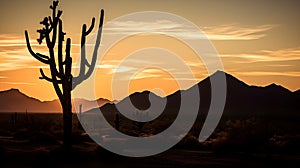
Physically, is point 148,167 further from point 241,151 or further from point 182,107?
point 182,107

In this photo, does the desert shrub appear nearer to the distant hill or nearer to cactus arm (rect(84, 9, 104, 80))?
cactus arm (rect(84, 9, 104, 80))

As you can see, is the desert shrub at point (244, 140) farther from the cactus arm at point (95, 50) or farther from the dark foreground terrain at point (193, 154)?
the cactus arm at point (95, 50)

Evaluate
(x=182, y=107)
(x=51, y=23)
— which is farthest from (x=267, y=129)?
(x=182, y=107)

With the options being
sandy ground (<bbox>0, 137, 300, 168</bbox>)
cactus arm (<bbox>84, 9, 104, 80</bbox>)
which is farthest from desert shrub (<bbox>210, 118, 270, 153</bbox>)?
cactus arm (<bbox>84, 9, 104, 80</bbox>)

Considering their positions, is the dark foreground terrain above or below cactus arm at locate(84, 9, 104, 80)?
below

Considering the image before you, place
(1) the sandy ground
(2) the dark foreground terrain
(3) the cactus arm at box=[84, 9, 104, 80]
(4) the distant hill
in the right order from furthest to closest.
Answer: (4) the distant hill
(3) the cactus arm at box=[84, 9, 104, 80]
(2) the dark foreground terrain
(1) the sandy ground

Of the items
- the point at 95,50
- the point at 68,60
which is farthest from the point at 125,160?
the point at 95,50

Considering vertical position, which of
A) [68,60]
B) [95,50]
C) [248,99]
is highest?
[95,50]

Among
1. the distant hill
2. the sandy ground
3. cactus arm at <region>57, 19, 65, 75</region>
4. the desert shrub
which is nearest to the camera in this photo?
the sandy ground

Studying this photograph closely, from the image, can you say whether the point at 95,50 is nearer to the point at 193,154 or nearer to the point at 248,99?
the point at 193,154

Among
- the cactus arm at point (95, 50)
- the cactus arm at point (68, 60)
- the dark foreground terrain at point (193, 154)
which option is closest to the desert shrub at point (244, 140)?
the dark foreground terrain at point (193, 154)

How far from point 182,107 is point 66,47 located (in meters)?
153

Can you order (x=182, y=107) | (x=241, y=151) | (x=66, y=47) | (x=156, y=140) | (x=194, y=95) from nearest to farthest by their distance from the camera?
(x=66, y=47) → (x=241, y=151) → (x=156, y=140) → (x=194, y=95) → (x=182, y=107)

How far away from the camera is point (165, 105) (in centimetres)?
16375
